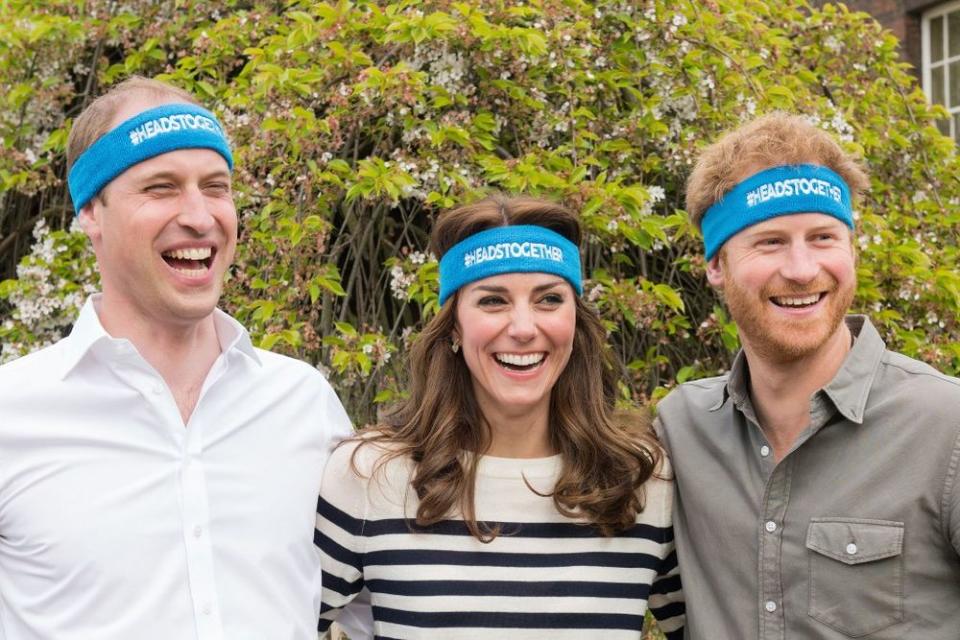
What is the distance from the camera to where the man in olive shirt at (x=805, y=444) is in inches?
97.3

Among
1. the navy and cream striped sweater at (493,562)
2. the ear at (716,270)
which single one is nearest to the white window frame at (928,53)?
the ear at (716,270)

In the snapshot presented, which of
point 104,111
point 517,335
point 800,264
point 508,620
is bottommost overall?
point 508,620

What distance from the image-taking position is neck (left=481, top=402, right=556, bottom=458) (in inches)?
119

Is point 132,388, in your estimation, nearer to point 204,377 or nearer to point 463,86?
point 204,377

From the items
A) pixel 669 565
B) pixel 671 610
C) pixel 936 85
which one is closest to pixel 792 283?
pixel 669 565

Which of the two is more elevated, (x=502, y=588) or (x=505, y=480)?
(x=505, y=480)

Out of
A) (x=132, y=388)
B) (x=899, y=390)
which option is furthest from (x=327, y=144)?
(x=899, y=390)

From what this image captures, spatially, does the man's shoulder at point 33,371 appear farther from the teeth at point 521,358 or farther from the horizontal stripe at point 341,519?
the teeth at point 521,358

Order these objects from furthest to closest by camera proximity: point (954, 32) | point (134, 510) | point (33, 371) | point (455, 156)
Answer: point (954, 32)
point (455, 156)
point (33, 371)
point (134, 510)

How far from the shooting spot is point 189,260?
264 centimetres

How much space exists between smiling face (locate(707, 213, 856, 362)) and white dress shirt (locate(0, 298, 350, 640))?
1202 mm

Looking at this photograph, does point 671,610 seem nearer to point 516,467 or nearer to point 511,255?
point 516,467

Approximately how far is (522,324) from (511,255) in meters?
0.19

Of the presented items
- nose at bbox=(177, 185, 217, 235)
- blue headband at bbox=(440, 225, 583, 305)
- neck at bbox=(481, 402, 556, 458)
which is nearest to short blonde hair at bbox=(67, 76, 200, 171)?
nose at bbox=(177, 185, 217, 235)
